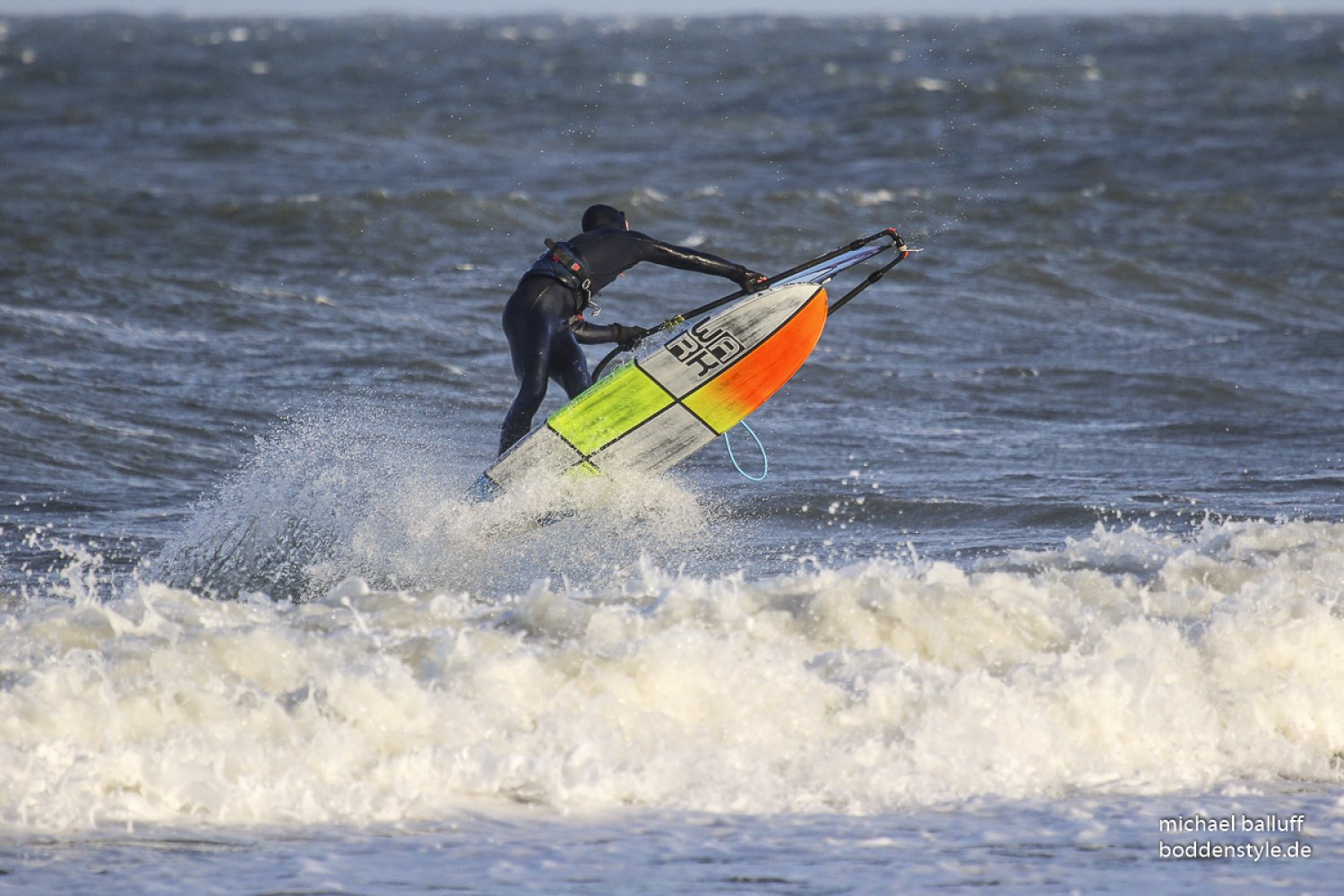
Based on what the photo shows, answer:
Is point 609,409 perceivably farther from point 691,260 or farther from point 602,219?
point 602,219

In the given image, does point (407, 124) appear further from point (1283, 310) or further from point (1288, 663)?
point (1288, 663)

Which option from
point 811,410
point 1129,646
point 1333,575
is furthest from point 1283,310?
point 1129,646

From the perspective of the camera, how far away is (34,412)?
11227 millimetres

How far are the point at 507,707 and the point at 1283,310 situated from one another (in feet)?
47.7

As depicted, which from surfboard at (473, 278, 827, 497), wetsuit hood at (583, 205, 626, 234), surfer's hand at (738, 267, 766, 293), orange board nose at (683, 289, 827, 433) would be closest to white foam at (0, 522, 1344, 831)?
surfboard at (473, 278, 827, 497)

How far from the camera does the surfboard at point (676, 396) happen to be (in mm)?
8008

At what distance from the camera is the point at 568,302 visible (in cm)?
827

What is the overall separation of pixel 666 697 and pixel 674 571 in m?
2.43

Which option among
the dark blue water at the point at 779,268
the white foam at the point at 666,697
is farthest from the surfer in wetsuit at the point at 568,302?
the white foam at the point at 666,697

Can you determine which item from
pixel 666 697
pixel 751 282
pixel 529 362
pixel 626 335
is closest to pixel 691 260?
pixel 751 282

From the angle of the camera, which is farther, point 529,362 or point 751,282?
point 751,282

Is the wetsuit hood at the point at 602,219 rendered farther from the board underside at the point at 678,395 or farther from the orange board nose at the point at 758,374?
the orange board nose at the point at 758,374

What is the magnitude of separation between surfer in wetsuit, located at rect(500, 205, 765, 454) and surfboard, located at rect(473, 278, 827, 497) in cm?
18

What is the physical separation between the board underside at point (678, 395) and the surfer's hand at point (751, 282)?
0.05 metres
